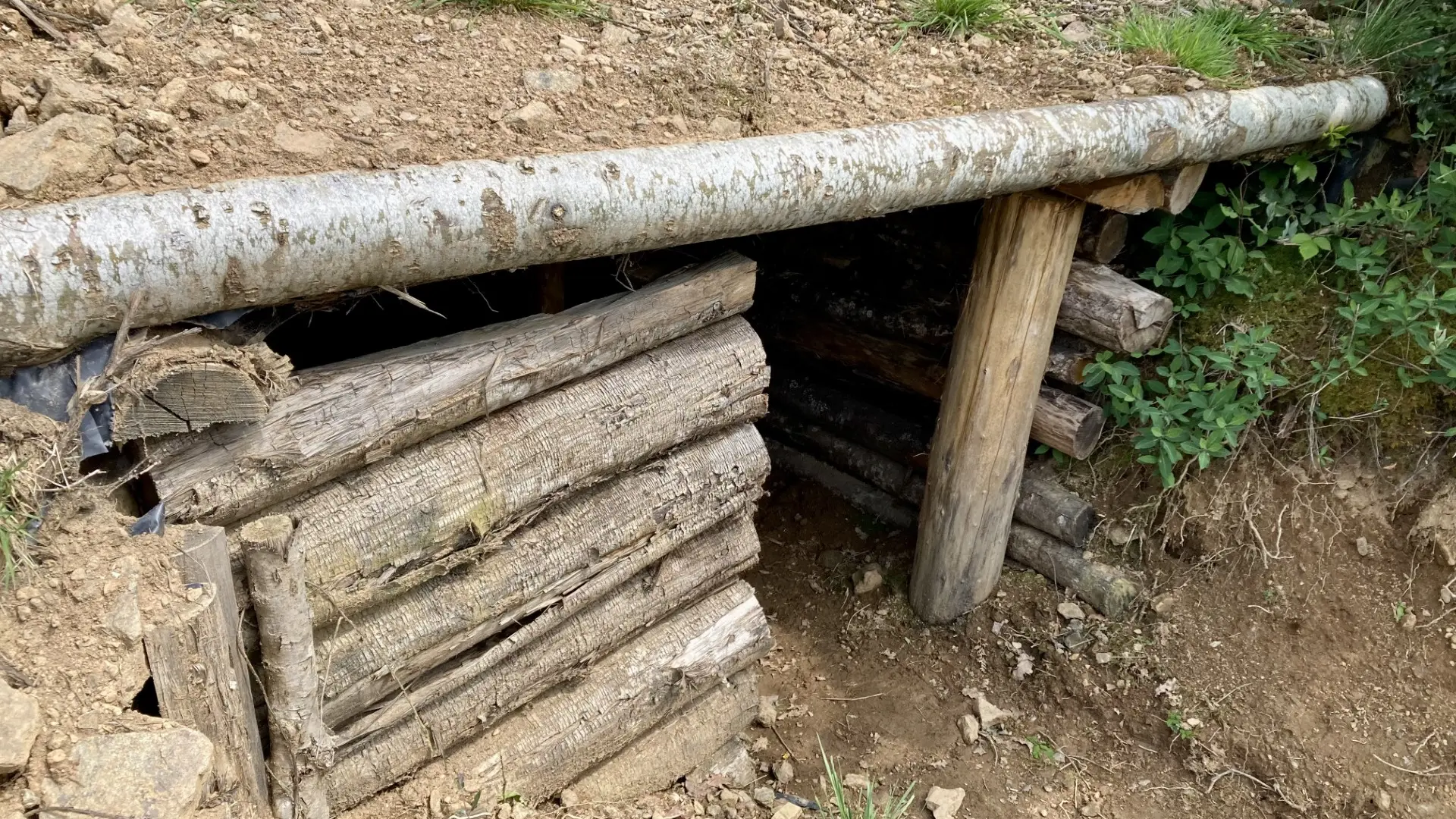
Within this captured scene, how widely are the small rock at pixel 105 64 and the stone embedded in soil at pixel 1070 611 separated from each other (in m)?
3.71

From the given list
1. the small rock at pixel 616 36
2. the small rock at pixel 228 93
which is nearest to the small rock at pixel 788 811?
the small rock at pixel 616 36

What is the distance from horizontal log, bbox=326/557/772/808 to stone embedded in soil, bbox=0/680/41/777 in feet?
3.44

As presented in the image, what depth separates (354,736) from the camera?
7.79ft

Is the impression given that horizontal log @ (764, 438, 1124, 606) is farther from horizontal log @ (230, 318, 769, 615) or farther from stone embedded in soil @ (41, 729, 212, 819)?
stone embedded in soil @ (41, 729, 212, 819)

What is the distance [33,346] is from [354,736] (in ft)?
3.88

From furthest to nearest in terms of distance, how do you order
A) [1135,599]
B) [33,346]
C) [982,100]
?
[1135,599] → [982,100] → [33,346]

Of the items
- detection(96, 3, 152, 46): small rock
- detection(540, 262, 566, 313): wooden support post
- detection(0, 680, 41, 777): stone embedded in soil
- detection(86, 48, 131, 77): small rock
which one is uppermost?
detection(96, 3, 152, 46): small rock

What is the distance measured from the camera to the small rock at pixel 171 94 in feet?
6.96

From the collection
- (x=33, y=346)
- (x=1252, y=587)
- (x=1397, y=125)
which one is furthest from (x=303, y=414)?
(x=1397, y=125)

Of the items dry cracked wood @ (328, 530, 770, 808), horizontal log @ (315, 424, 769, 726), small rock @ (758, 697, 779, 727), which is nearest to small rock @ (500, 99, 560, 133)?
horizontal log @ (315, 424, 769, 726)

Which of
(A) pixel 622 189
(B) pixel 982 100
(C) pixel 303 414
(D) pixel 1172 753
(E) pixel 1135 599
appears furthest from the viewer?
(E) pixel 1135 599

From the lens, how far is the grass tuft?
3.75 metres

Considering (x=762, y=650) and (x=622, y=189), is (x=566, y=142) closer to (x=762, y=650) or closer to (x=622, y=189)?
(x=622, y=189)

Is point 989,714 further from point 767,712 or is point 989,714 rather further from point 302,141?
point 302,141
